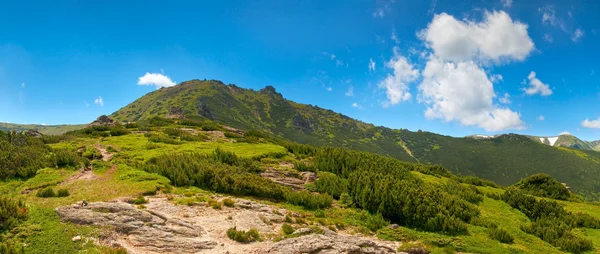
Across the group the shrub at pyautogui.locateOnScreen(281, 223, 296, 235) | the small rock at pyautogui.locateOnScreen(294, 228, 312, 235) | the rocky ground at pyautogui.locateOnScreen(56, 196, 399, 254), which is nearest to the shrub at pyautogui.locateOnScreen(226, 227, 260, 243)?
the rocky ground at pyautogui.locateOnScreen(56, 196, 399, 254)

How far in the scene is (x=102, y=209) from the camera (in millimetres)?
12930

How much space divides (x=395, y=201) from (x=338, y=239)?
7913 millimetres

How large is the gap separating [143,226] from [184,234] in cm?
168

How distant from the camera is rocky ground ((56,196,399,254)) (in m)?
11.7

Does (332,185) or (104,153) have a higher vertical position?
(104,153)

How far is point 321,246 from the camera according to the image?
1180 cm

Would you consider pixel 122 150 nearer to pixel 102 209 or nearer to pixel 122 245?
pixel 102 209

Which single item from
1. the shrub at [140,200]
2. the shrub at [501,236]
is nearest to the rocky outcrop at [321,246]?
the shrub at [140,200]

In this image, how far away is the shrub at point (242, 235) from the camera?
42.6 ft

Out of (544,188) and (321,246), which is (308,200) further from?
(544,188)

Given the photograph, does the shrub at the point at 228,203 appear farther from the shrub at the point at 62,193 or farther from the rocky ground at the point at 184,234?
the shrub at the point at 62,193

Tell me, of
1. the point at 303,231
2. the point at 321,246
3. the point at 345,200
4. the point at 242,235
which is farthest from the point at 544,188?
the point at 242,235

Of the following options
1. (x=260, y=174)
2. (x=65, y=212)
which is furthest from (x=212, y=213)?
(x=260, y=174)

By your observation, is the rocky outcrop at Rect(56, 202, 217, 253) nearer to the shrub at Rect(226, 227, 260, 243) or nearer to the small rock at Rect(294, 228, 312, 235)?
the shrub at Rect(226, 227, 260, 243)
